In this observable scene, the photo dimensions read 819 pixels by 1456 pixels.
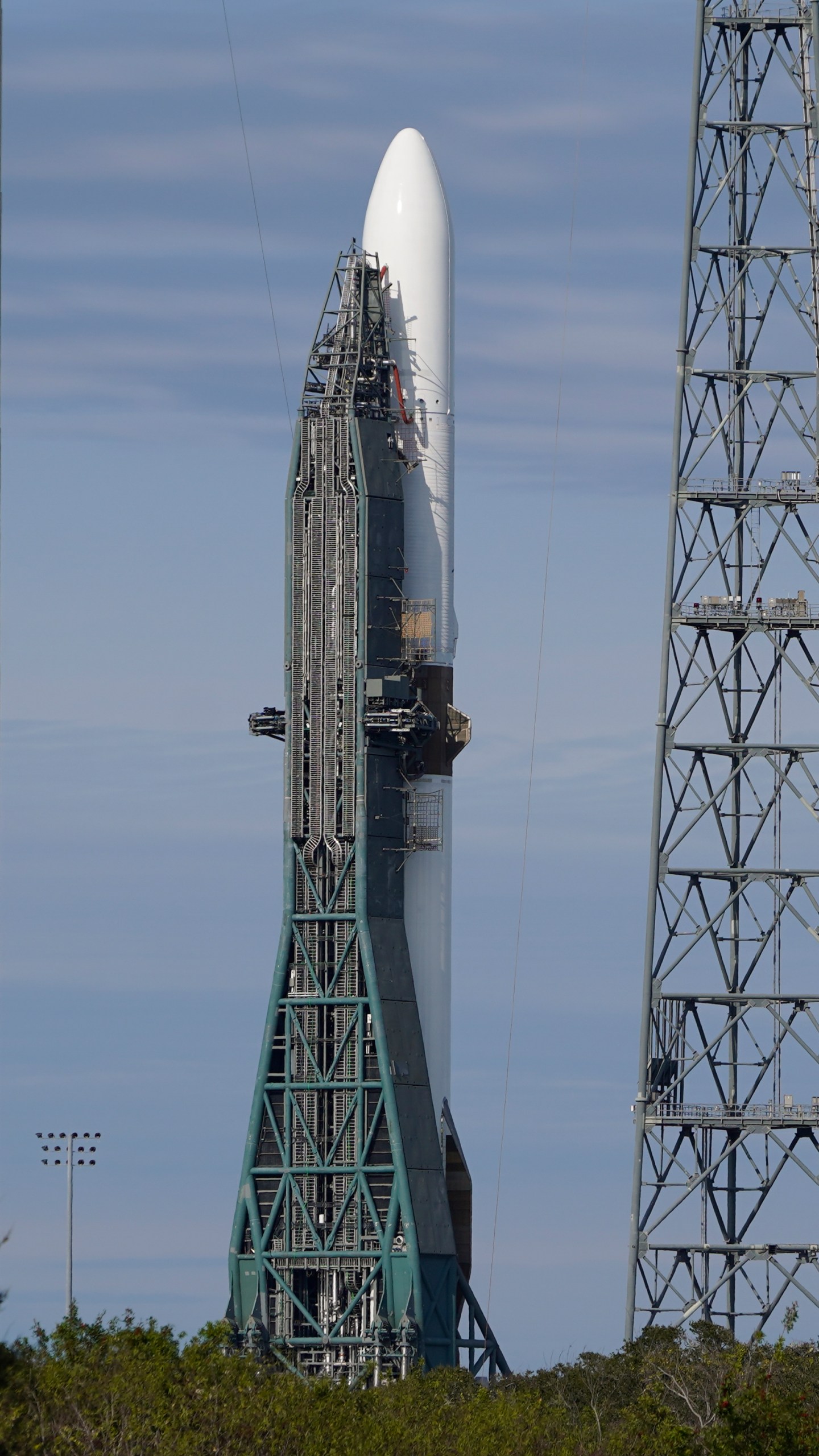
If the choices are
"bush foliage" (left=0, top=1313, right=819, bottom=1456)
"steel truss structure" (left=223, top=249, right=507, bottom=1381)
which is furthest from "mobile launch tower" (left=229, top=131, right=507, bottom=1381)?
"bush foliage" (left=0, top=1313, right=819, bottom=1456)

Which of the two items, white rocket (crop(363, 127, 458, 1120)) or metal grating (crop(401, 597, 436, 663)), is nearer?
white rocket (crop(363, 127, 458, 1120))

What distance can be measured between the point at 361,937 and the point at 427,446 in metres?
16.4

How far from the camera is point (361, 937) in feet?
375

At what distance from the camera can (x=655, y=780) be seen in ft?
360

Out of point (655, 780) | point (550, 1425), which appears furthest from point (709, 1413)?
point (655, 780)

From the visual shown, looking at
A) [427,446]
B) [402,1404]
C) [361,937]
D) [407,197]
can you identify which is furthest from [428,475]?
[402,1404]

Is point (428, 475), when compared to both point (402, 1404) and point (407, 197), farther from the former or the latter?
point (402, 1404)

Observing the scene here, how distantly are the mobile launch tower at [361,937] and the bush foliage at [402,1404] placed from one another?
214 inches

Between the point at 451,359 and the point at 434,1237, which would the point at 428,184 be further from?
the point at 434,1237

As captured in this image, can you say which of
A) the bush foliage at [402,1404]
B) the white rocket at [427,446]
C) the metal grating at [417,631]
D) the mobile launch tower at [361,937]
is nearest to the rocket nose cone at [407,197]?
the white rocket at [427,446]

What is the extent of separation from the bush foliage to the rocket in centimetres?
1303

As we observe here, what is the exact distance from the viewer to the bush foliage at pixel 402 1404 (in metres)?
76.2

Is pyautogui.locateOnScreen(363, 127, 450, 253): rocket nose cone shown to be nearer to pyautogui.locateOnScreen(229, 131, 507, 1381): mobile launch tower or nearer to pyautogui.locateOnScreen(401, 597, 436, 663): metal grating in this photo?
pyautogui.locateOnScreen(229, 131, 507, 1381): mobile launch tower

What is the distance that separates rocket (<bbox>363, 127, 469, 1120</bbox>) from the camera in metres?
117
